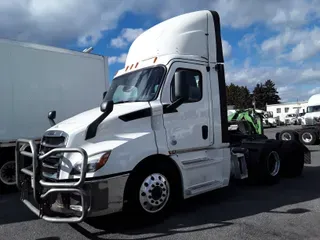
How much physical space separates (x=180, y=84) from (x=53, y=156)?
2223 millimetres

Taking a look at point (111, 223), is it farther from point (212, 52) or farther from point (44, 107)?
point (44, 107)

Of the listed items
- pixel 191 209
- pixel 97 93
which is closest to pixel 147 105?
pixel 191 209

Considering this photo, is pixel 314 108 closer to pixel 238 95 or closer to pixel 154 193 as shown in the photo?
pixel 154 193

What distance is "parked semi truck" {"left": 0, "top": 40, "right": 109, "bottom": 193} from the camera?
26.6 feet

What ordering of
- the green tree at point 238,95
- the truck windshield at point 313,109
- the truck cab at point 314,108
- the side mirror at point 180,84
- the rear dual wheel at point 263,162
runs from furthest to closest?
the green tree at point 238,95 < the truck windshield at point 313,109 < the truck cab at point 314,108 < the rear dual wheel at point 263,162 < the side mirror at point 180,84

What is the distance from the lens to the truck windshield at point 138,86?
5609mm

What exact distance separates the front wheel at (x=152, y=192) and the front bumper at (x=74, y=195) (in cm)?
21

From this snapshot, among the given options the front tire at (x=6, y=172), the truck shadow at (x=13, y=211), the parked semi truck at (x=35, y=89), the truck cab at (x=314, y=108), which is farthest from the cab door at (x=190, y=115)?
the truck cab at (x=314, y=108)

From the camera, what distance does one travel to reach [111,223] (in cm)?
532

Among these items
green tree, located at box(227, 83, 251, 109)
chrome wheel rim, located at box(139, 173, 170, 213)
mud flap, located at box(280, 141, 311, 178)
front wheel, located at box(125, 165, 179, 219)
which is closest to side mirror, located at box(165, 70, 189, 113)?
front wheel, located at box(125, 165, 179, 219)

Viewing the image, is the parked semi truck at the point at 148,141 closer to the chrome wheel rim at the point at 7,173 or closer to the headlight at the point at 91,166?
the headlight at the point at 91,166

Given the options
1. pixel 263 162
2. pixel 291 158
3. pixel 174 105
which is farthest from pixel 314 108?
pixel 174 105

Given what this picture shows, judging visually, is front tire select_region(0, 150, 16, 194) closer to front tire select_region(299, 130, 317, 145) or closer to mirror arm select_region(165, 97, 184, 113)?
mirror arm select_region(165, 97, 184, 113)

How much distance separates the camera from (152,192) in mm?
5133
